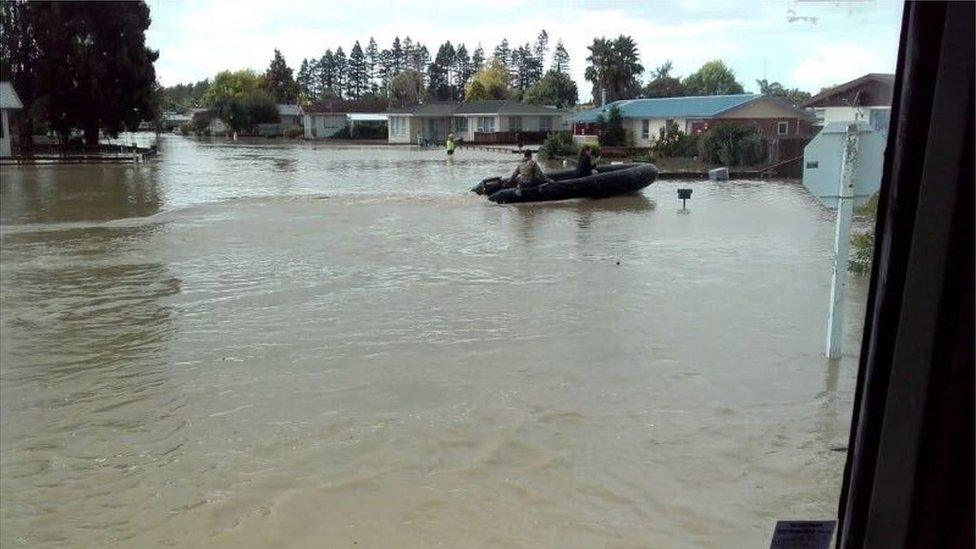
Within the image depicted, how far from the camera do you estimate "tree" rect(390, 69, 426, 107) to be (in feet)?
207

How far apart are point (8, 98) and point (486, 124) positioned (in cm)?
4921

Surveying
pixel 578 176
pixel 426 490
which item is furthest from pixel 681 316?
pixel 578 176

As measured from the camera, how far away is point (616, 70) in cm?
4972

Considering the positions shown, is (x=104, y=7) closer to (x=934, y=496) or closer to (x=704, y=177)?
(x=934, y=496)

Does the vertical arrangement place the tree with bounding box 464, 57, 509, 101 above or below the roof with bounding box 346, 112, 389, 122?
above

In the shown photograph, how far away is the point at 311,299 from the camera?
27.7 feet

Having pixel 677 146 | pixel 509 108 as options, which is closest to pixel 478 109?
pixel 509 108

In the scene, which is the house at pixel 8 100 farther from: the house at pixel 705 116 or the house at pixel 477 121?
the house at pixel 477 121

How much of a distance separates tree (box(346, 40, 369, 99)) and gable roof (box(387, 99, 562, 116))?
269cm

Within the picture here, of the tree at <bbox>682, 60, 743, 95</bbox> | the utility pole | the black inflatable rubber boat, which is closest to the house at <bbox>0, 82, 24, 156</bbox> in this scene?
the utility pole

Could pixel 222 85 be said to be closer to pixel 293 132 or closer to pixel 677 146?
pixel 677 146

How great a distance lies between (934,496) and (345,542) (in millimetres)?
3042

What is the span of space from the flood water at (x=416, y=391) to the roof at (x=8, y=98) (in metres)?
1.82

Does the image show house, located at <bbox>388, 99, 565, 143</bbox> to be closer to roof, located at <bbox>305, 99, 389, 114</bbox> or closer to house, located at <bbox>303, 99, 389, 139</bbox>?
house, located at <bbox>303, 99, 389, 139</bbox>
